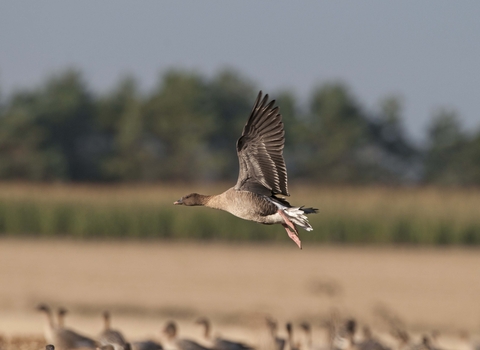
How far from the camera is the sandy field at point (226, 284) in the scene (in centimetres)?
1909

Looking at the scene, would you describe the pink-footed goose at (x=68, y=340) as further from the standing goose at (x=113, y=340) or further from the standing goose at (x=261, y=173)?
the standing goose at (x=261, y=173)

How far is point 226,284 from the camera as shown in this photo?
24984mm

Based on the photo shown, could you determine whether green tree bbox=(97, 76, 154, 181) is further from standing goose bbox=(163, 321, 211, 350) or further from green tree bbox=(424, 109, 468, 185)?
standing goose bbox=(163, 321, 211, 350)

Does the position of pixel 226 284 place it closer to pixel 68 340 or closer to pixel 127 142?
pixel 68 340

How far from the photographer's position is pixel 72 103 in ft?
228

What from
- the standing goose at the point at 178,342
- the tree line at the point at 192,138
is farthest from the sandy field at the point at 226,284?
the tree line at the point at 192,138

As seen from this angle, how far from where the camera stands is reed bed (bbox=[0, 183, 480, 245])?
3181 cm

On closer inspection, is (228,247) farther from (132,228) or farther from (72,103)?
(72,103)

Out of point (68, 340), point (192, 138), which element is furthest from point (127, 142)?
point (68, 340)

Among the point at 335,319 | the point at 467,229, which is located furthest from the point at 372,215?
the point at 335,319

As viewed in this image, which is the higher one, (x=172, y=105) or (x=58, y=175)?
(x=172, y=105)

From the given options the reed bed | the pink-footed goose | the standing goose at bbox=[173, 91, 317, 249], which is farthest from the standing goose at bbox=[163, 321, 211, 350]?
the reed bed

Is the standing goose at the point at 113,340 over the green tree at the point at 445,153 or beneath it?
beneath

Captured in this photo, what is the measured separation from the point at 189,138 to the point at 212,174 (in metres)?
3.66
